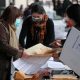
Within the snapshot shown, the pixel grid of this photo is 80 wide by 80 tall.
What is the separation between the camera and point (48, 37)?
5.49 m

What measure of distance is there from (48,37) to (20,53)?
1.61 meters

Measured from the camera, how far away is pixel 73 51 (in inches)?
121

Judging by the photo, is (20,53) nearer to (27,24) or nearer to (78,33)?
(78,33)

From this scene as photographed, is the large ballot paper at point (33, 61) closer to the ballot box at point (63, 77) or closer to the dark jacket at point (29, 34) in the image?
the ballot box at point (63, 77)

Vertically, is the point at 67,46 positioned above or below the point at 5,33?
above

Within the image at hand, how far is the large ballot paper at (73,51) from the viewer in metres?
3.02

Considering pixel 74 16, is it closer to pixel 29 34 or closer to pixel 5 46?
pixel 5 46

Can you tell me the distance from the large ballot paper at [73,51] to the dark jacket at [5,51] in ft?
2.72

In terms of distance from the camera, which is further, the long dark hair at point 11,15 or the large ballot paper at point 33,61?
the long dark hair at point 11,15

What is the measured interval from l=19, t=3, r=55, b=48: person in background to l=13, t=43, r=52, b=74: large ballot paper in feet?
4.76

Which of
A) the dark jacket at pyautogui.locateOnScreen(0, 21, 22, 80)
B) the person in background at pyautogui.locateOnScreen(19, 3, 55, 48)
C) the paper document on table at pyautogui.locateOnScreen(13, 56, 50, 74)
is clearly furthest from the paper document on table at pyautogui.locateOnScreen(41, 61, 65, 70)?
the person in background at pyautogui.locateOnScreen(19, 3, 55, 48)

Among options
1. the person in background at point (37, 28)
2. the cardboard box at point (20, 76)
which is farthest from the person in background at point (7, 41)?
the person in background at point (37, 28)

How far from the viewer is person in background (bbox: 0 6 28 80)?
4129mm

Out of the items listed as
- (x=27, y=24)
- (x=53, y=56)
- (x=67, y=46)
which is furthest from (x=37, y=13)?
(x=67, y=46)
